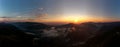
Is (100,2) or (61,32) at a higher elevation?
(100,2)

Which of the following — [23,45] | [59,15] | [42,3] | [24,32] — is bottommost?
[23,45]

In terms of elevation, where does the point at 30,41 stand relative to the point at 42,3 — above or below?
below

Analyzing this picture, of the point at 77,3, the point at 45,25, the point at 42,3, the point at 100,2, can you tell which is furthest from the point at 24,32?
the point at 100,2

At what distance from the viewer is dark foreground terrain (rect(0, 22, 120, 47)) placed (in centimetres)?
207

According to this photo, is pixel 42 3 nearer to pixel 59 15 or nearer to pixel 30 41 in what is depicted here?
pixel 59 15

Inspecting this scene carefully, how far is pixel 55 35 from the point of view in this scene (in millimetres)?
2072

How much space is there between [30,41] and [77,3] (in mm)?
697

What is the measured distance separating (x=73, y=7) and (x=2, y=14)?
0.84m

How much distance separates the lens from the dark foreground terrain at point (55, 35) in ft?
6.79

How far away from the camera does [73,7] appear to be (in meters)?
2.07

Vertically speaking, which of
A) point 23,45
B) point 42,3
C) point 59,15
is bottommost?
point 23,45

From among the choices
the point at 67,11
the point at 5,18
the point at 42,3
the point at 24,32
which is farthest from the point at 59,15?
the point at 5,18

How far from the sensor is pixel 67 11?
2.08 meters

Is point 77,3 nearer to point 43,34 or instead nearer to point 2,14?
point 43,34
